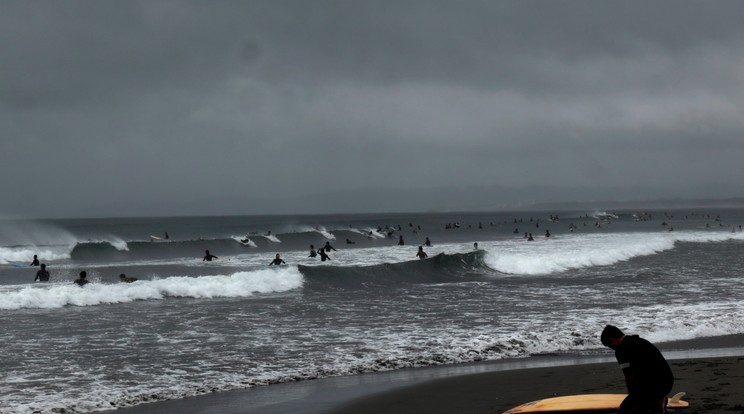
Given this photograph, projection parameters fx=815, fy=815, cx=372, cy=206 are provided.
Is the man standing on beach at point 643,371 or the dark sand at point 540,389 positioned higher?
the man standing on beach at point 643,371

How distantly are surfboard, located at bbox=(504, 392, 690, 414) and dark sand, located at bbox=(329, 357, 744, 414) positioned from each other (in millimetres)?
174

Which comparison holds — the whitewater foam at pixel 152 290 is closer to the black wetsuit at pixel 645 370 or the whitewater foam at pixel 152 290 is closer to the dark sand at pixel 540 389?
the dark sand at pixel 540 389

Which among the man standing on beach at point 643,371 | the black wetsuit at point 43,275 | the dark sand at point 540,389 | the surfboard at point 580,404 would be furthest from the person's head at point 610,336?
the black wetsuit at point 43,275

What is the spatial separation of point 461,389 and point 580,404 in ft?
8.02

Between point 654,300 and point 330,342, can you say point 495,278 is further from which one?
point 330,342

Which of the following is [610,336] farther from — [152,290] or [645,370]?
[152,290]

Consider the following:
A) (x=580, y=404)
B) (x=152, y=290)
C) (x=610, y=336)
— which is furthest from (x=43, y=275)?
(x=610, y=336)

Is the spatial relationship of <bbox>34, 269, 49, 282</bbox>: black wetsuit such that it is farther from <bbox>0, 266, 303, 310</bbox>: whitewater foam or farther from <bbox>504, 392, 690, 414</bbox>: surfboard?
<bbox>504, 392, 690, 414</bbox>: surfboard

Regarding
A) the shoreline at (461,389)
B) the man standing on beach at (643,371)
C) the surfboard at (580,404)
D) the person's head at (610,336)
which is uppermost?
the person's head at (610,336)

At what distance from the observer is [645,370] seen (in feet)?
26.7

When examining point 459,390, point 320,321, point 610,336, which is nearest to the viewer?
point 610,336

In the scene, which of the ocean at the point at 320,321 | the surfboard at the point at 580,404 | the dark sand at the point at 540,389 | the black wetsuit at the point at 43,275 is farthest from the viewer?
the black wetsuit at the point at 43,275

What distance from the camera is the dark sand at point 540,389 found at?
31.4ft

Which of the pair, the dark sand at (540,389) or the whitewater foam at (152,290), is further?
the whitewater foam at (152,290)
